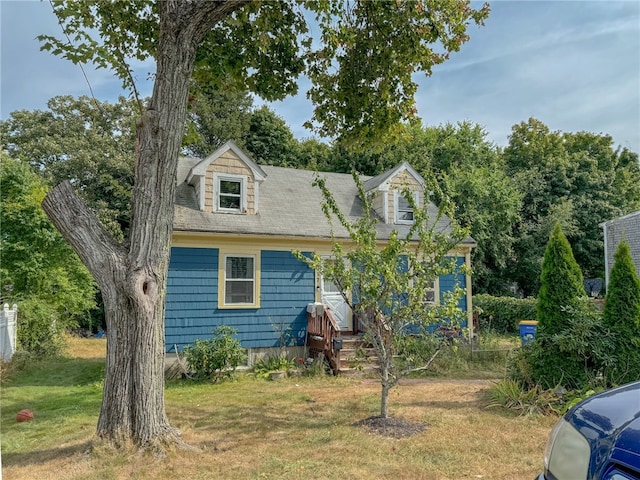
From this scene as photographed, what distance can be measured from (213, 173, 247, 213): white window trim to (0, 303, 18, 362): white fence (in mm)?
5928

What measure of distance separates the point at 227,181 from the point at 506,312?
491 inches

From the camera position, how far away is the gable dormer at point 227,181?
11.2 metres

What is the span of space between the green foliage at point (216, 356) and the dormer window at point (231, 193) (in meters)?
3.28

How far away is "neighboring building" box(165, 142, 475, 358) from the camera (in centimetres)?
1036

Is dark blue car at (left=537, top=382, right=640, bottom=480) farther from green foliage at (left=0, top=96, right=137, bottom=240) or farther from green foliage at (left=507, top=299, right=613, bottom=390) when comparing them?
green foliage at (left=0, top=96, right=137, bottom=240)

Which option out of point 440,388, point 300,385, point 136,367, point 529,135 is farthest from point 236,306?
point 529,135

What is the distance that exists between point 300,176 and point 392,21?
Result: 26.7 feet

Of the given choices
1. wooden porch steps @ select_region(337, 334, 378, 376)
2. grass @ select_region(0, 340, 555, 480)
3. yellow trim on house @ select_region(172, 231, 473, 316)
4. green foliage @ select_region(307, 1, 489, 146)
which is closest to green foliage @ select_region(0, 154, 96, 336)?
grass @ select_region(0, 340, 555, 480)

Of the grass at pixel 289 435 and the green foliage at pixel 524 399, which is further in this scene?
the green foliage at pixel 524 399

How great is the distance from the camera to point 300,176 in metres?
14.6

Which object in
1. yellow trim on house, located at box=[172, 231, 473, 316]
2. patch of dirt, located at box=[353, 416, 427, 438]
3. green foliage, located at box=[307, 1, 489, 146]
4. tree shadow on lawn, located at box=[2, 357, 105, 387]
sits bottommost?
tree shadow on lawn, located at box=[2, 357, 105, 387]

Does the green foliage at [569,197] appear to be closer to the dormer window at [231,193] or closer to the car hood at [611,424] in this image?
the dormer window at [231,193]

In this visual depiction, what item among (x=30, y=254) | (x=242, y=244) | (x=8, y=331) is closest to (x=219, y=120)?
(x=30, y=254)

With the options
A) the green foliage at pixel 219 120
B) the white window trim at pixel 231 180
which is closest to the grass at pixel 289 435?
the white window trim at pixel 231 180
